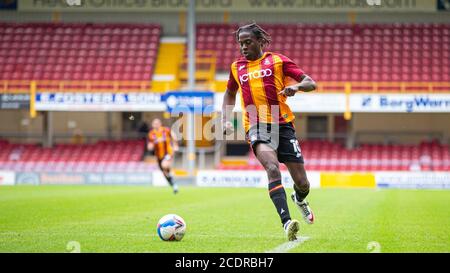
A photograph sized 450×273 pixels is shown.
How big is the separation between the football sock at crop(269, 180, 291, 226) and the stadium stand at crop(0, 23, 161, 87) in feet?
90.5

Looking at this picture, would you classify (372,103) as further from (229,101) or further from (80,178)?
(229,101)

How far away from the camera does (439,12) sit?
39.8 metres

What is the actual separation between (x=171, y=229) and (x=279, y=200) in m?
1.38

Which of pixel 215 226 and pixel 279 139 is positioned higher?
pixel 279 139

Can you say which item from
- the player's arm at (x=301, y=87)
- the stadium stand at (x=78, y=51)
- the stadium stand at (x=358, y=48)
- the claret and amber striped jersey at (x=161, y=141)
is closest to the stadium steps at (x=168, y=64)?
the stadium stand at (x=78, y=51)

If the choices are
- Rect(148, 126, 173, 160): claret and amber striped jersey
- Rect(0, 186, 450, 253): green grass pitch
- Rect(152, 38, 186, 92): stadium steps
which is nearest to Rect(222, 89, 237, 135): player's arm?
Rect(0, 186, 450, 253): green grass pitch

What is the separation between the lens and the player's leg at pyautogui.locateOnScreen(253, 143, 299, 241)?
924 cm

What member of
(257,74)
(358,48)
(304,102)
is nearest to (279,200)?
(257,74)

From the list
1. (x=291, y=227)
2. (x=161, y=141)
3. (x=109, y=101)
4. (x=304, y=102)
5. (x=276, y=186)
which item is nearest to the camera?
(x=291, y=227)

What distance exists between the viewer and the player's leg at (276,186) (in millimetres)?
9242

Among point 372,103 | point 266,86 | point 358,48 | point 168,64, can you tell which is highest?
point 266,86

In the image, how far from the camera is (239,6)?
133 ft

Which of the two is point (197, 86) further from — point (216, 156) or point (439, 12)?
point (439, 12)
